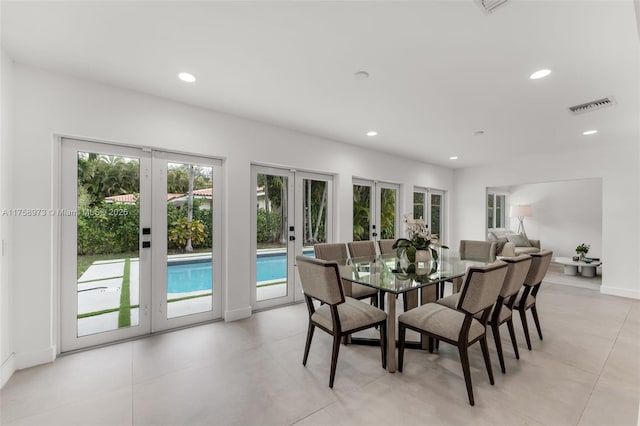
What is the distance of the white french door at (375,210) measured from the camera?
503 cm

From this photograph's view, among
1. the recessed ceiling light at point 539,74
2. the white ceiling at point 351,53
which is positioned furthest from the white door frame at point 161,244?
the recessed ceiling light at point 539,74

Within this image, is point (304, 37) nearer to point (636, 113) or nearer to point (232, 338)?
point (232, 338)

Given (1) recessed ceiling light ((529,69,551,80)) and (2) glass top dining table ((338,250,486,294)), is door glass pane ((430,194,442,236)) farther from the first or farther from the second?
(1) recessed ceiling light ((529,69,551,80))

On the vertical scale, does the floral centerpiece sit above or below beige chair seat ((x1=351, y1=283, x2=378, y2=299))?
above

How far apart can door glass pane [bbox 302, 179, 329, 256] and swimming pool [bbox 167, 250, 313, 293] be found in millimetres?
572

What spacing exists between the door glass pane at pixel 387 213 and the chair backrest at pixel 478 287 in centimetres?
346

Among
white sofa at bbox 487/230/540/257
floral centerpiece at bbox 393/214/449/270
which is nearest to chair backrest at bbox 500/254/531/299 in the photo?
floral centerpiece at bbox 393/214/449/270

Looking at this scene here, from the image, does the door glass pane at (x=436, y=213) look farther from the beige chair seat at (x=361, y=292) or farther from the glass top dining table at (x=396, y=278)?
the beige chair seat at (x=361, y=292)

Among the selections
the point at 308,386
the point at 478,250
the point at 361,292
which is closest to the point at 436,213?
the point at 478,250

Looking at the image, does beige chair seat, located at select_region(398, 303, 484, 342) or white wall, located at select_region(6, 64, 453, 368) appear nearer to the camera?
beige chair seat, located at select_region(398, 303, 484, 342)

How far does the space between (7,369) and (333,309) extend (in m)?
2.54

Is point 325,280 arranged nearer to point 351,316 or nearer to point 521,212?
point 351,316

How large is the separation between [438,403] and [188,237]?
2.85 metres

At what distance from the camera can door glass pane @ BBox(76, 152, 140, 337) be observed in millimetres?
2656
